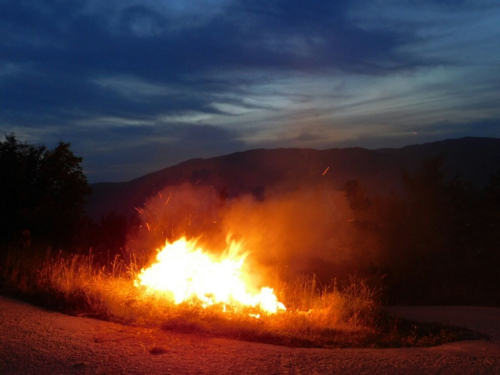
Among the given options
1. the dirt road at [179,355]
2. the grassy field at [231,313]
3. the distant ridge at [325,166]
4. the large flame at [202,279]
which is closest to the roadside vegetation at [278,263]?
the grassy field at [231,313]

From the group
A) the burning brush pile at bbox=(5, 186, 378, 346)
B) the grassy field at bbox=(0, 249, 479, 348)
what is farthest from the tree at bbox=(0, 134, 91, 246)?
the grassy field at bbox=(0, 249, 479, 348)

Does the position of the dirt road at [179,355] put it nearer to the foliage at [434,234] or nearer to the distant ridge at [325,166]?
the foliage at [434,234]

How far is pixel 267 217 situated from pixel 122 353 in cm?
2034

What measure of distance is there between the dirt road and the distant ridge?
59853mm

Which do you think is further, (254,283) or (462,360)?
(254,283)

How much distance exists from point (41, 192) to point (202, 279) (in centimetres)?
721

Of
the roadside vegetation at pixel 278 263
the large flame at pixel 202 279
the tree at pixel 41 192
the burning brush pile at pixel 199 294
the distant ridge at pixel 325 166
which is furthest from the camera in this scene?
the distant ridge at pixel 325 166

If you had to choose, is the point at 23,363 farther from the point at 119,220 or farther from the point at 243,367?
the point at 119,220

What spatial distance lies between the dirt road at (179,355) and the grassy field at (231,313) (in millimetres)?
541

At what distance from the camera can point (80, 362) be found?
5.55m

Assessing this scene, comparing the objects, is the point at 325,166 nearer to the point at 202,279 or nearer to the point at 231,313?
the point at 202,279

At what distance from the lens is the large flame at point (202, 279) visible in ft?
30.0

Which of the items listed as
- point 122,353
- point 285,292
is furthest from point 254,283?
point 122,353

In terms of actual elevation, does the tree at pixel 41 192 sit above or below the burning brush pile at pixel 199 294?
above
